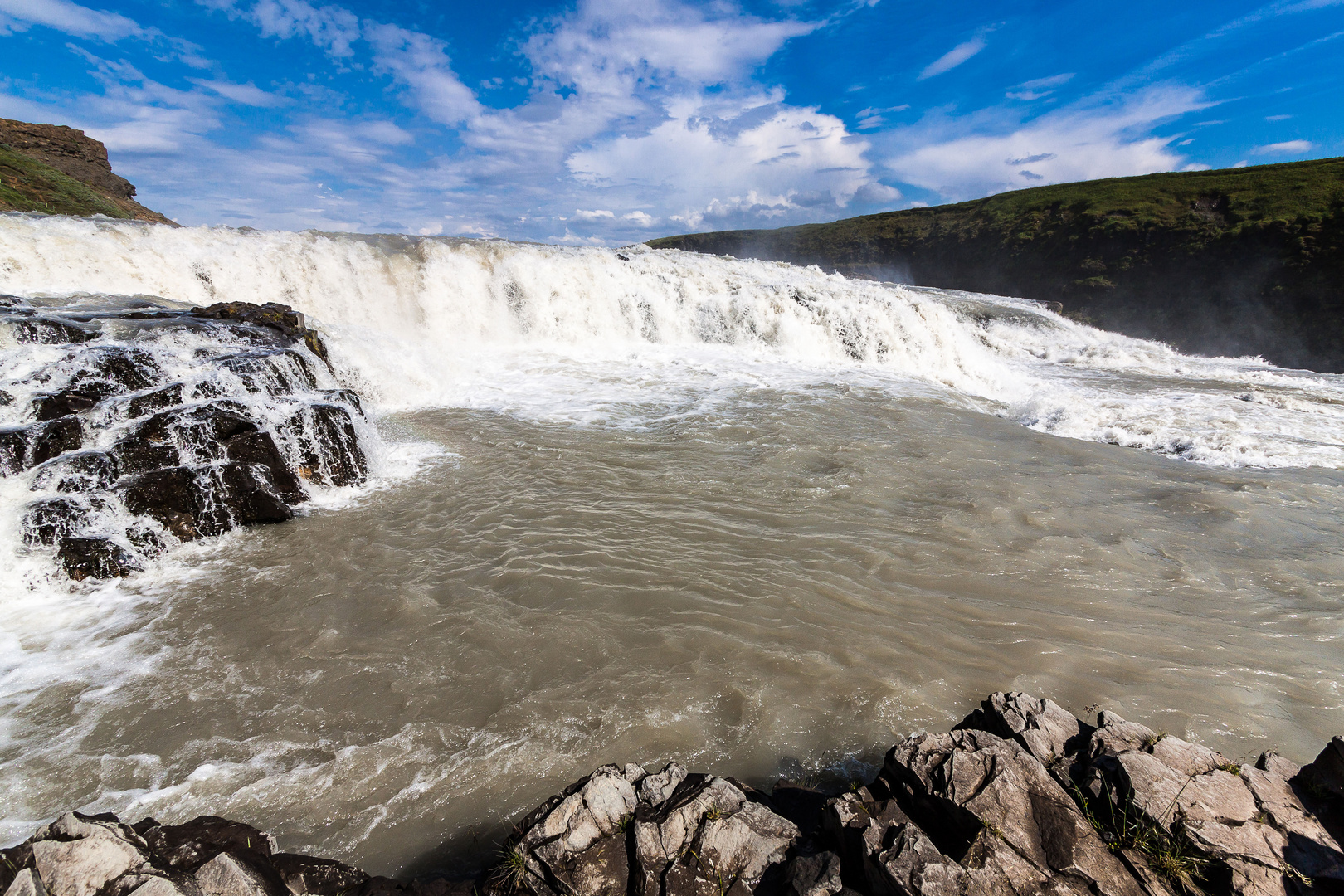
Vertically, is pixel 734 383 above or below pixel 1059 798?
above

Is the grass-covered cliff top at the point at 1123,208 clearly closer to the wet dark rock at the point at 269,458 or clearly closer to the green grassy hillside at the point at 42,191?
the wet dark rock at the point at 269,458

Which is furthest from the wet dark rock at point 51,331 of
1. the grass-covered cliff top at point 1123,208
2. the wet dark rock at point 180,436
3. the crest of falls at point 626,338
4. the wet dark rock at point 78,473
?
the grass-covered cliff top at point 1123,208

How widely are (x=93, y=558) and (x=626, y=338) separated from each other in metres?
14.5

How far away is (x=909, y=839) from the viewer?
2.35 metres

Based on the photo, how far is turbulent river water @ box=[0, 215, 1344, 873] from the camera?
11.4 feet

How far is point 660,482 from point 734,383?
7.00 m

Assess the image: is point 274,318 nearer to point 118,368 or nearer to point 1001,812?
point 118,368

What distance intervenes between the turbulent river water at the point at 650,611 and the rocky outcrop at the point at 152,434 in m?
0.32

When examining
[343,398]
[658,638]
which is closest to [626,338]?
[343,398]

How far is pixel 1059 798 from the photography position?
248 centimetres

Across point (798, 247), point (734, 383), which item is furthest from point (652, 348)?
point (798, 247)

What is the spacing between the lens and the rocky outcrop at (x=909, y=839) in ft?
7.13

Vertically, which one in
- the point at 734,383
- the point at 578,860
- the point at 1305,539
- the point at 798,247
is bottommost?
the point at 1305,539

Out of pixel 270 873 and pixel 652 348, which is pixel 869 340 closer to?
pixel 652 348
